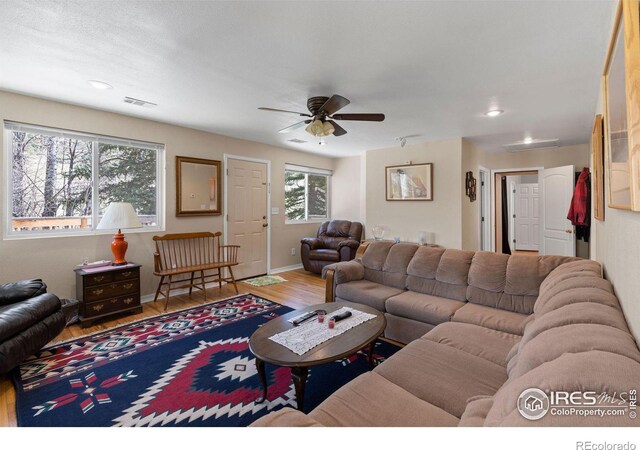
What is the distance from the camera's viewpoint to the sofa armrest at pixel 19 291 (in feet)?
7.76

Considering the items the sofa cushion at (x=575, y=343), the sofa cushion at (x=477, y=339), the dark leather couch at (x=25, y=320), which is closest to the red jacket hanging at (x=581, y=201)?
the sofa cushion at (x=477, y=339)

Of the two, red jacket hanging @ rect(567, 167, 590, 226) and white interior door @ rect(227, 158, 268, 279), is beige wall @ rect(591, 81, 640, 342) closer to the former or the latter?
red jacket hanging @ rect(567, 167, 590, 226)

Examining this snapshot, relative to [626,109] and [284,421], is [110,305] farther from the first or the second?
[626,109]

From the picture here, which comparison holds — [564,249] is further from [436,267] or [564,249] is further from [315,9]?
[315,9]

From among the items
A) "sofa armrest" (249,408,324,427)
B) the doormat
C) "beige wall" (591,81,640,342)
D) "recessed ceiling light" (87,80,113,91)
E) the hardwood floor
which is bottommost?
the hardwood floor

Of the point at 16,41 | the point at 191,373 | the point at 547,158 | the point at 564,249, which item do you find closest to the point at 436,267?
the point at 191,373

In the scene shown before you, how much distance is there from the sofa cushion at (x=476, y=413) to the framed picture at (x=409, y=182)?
4.30m

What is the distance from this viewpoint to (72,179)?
133 inches

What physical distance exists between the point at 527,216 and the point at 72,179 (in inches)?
368

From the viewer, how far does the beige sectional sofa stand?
0.76 meters

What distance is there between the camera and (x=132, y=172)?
3799mm

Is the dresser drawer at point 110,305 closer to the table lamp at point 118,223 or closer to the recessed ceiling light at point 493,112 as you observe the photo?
the table lamp at point 118,223

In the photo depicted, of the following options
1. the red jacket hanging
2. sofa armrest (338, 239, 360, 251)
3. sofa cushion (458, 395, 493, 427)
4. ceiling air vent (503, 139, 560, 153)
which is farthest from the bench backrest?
ceiling air vent (503, 139, 560, 153)

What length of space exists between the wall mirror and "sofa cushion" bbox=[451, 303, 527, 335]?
146 inches
